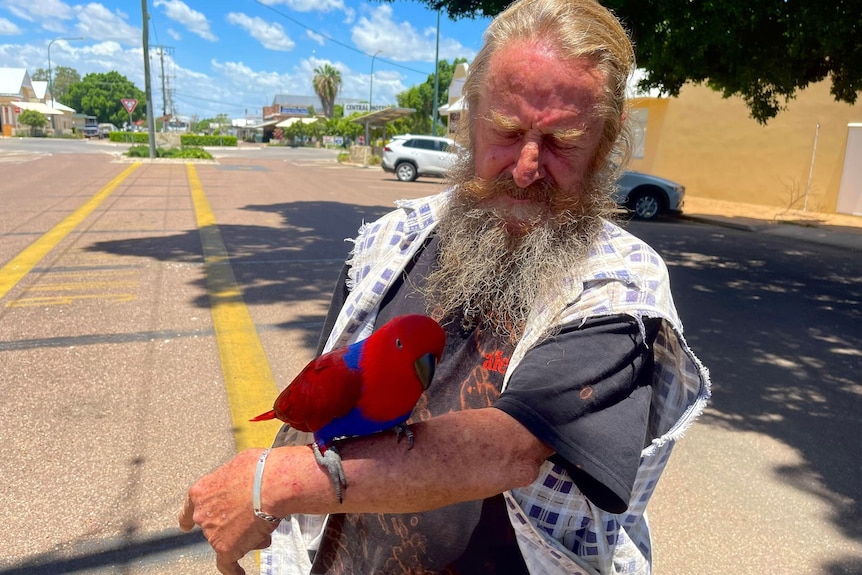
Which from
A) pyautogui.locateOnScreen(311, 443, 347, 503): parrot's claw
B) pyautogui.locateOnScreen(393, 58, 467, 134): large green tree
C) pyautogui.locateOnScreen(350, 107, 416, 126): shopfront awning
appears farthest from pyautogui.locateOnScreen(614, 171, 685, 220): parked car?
pyautogui.locateOnScreen(393, 58, 467, 134): large green tree

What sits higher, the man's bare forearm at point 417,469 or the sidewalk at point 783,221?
the man's bare forearm at point 417,469

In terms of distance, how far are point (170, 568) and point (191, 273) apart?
176 inches

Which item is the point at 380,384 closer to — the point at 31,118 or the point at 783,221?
the point at 783,221

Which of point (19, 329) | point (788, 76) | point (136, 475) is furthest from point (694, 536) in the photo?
point (788, 76)

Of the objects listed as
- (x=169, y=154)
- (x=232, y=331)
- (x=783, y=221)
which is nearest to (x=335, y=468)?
(x=232, y=331)

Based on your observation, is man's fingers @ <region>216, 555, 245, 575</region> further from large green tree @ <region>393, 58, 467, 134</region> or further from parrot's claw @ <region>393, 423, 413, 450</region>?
large green tree @ <region>393, 58, 467, 134</region>

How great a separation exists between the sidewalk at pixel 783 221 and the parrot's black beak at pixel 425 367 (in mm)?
12192

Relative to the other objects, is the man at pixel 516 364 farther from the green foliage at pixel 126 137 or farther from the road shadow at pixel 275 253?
the green foliage at pixel 126 137

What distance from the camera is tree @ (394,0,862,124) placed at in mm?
6812

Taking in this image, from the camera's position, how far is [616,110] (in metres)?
1.42

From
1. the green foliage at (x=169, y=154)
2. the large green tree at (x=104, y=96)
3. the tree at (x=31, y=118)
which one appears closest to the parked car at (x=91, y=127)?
the large green tree at (x=104, y=96)

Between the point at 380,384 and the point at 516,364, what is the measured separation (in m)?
0.29

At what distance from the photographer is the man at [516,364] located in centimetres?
102

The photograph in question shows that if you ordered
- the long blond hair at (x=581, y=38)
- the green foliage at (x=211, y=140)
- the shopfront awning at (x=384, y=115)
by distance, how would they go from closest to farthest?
the long blond hair at (x=581, y=38)
the shopfront awning at (x=384, y=115)
the green foliage at (x=211, y=140)
